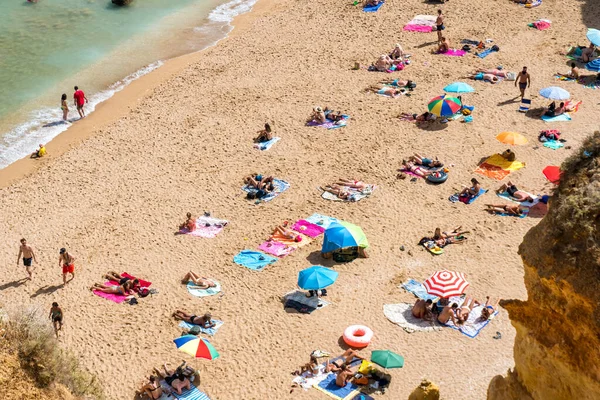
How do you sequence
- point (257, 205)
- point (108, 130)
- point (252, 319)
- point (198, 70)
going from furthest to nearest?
point (198, 70)
point (108, 130)
point (257, 205)
point (252, 319)

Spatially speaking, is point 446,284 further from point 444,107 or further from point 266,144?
point 266,144

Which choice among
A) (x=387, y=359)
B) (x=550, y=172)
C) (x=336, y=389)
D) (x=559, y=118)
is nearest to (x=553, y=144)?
(x=559, y=118)

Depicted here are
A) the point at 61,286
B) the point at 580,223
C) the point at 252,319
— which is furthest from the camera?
the point at 61,286

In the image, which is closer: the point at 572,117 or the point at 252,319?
the point at 252,319

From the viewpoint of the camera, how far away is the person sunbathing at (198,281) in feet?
57.1

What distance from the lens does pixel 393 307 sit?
649 inches

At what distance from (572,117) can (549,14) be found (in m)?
9.88

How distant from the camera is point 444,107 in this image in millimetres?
23344

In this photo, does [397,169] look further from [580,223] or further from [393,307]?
[580,223]

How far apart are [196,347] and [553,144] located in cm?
1308

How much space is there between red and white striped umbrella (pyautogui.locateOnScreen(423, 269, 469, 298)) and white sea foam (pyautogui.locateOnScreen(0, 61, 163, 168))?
50.7 feet

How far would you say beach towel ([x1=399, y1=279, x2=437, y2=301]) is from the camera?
16750 millimetres

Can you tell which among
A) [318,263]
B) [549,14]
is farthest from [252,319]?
[549,14]

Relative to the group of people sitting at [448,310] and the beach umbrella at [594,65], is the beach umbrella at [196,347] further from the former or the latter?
the beach umbrella at [594,65]
